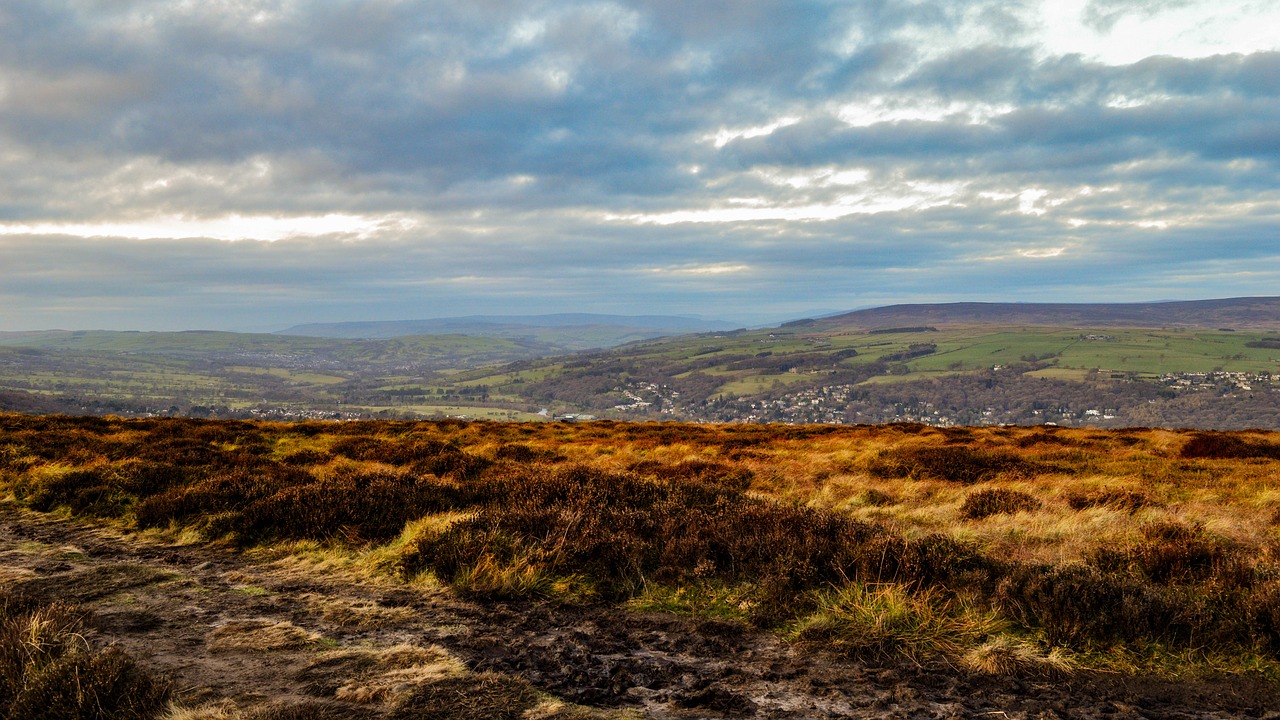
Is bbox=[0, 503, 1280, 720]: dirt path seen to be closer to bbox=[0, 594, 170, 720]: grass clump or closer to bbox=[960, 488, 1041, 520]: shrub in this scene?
bbox=[0, 594, 170, 720]: grass clump

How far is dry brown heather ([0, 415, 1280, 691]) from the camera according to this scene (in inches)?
192

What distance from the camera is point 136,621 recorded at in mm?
5262

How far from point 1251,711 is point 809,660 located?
2871mm

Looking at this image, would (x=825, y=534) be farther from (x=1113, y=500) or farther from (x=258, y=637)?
(x=1113, y=500)

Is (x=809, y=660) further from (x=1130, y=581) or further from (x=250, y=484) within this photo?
Result: (x=250, y=484)

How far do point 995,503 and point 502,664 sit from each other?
31.1 feet

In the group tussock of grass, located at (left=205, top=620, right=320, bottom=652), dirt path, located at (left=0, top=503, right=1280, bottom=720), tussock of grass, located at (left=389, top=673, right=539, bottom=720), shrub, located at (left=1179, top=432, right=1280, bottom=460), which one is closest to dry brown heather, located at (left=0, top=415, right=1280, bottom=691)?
dirt path, located at (left=0, top=503, right=1280, bottom=720)

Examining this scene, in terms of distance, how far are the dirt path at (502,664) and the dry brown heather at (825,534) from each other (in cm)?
36

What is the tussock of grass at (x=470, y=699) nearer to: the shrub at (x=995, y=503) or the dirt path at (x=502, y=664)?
the dirt path at (x=502, y=664)

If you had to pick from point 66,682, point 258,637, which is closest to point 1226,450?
point 258,637

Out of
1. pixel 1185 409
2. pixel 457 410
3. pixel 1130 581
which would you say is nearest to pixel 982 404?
pixel 1185 409

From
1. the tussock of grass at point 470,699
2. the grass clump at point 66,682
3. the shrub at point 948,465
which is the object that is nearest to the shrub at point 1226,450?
the shrub at point 948,465

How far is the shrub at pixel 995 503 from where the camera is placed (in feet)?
32.8

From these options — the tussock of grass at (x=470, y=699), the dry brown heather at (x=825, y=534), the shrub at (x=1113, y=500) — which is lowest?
the shrub at (x=1113, y=500)
